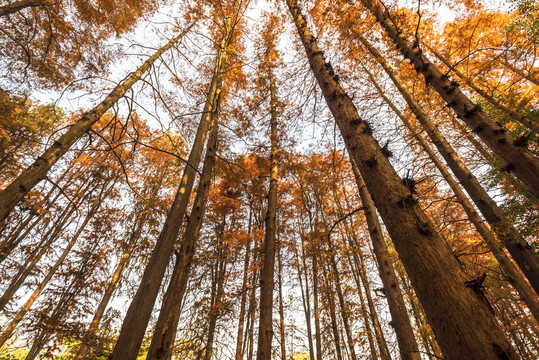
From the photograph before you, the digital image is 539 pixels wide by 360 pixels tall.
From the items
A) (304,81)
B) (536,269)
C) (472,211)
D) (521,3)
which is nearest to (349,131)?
(304,81)

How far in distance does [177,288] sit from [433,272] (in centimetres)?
270

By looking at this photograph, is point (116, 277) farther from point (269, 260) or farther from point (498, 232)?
point (498, 232)

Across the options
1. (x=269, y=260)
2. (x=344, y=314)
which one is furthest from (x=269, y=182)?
(x=344, y=314)

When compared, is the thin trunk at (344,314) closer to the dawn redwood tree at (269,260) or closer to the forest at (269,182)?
the forest at (269,182)

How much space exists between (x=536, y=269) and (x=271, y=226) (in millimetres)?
4853

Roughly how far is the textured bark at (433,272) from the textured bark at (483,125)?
63.9 inches

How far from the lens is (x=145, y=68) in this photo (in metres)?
4.80

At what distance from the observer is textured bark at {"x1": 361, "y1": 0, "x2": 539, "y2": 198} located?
2.54 m

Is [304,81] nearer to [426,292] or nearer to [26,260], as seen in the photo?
[426,292]

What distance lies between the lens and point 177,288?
2594 mm

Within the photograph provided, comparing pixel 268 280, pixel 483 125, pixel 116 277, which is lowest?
pixel 268 280

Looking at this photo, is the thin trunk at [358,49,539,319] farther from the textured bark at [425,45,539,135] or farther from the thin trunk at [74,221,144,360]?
the thin trunk at [74,221,144,360]

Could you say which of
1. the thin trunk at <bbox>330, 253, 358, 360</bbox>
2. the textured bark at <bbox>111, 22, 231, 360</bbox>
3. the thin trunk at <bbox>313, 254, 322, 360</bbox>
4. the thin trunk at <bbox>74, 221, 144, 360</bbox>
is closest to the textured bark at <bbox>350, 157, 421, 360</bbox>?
the textured bark at <bbox>111, 22, 231, 360</bbox>

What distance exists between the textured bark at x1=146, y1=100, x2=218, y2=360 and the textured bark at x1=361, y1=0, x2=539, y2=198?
126 inches
